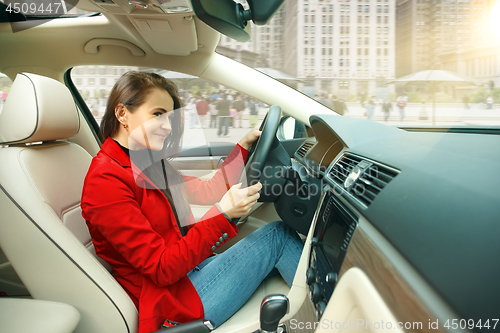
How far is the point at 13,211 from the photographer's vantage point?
900mm

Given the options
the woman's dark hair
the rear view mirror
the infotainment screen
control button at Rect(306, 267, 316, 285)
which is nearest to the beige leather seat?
the woman's dark hair

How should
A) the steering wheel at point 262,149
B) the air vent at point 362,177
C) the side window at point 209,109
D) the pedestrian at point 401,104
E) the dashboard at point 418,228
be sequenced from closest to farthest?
the dashboard at point 418,228 → the air vent at point 362,177 → the pedestrian at point 401,104 → the steering wheel at point 262,149 → the side window at point 209,109

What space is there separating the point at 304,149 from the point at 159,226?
2.55ft

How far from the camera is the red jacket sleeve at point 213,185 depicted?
141 centimetres

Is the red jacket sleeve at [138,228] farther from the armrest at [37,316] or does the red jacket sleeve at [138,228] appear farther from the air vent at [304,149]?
the air vent at [304,149]

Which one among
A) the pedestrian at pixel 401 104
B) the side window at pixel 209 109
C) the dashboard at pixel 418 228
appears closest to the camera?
the dashboard at pixel 418 228

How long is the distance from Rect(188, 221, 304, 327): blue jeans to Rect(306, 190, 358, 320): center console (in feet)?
0.94

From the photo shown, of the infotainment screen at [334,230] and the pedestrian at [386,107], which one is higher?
the pedestrian at [386,107]

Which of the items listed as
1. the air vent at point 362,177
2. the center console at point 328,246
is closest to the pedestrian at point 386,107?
the air vent at point 362,177

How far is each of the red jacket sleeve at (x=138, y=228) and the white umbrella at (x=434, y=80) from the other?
705 millimetres

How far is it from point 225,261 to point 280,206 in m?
0.38

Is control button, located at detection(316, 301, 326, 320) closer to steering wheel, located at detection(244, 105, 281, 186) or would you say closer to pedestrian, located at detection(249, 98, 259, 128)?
steering wheel, located at detection(244, 105, 281, 186)

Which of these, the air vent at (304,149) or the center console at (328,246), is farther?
the air vent at (304,149)

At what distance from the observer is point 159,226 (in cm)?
101
